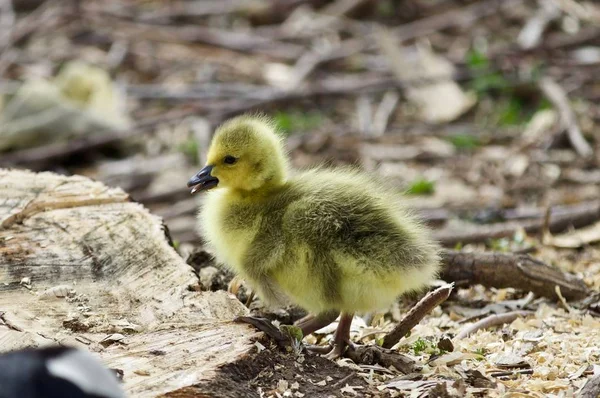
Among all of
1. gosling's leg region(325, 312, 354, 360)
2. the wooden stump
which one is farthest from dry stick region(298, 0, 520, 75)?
gosling's leg region(325, 312, 354, 360)

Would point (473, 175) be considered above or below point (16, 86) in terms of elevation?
below

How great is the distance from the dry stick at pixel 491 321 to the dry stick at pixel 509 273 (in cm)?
19

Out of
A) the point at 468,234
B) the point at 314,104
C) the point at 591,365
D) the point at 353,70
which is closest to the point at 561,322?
the point at 591,365

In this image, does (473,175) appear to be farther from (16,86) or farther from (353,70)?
(16,86)

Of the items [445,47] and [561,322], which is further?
[445,47]

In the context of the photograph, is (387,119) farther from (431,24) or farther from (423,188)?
(431,24)

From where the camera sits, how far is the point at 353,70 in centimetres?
1130

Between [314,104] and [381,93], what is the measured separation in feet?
2.53

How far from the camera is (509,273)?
4762mm

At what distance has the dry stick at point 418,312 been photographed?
12.4 ft

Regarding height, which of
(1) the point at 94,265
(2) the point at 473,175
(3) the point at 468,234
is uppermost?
(1) the point at 94,265

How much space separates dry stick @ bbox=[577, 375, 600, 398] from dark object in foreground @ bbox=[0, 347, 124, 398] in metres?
1.67

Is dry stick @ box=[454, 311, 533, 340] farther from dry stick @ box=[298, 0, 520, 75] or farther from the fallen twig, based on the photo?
dry stick @ box=[298, 0, 520, 75]

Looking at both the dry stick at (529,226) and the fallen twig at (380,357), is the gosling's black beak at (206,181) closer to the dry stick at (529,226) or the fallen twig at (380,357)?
the fallen twig at (380,357)
